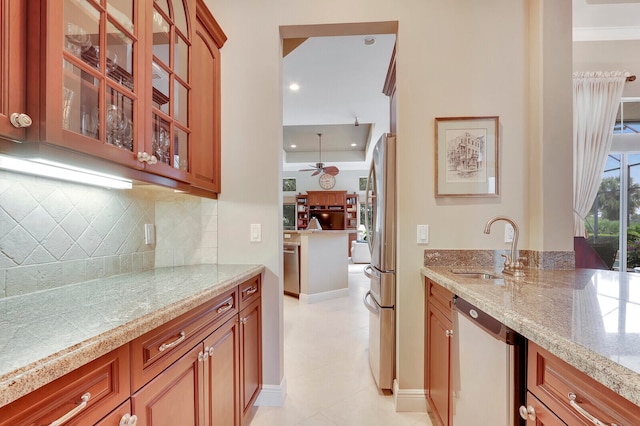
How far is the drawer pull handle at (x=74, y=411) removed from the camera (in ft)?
1.87

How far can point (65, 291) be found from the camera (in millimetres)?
1151

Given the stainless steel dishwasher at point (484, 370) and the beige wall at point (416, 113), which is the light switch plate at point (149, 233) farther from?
the stainless steel dishwasher at point (484, 370)

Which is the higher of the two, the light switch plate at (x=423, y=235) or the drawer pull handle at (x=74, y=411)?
the light switch plate at (x=423, y=235)

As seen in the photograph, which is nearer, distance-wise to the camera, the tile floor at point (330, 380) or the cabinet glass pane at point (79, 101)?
the cabinet glass pane at point (79, 101)

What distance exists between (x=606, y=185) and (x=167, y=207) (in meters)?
5.22

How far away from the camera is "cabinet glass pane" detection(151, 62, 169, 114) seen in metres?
1.29

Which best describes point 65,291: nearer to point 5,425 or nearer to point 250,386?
point 5,425

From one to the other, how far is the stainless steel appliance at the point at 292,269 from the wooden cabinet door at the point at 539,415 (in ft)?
12.8

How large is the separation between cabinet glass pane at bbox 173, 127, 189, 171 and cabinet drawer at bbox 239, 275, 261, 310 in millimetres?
734

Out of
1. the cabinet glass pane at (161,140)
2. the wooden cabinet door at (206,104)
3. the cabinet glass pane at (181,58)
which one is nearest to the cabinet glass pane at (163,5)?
the cabinet glass pane at (181,58)

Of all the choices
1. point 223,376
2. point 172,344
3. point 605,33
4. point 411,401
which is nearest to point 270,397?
point 223,376

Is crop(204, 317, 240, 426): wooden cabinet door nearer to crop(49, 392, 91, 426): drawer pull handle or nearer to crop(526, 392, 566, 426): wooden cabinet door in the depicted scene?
crop(49, 392, 91, 426): drawer pull handle

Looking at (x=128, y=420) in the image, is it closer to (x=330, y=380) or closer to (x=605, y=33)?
(x=330, y=380)

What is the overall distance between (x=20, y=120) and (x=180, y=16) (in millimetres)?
1065
